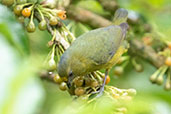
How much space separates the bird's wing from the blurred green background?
0.36m

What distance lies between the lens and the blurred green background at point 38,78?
0.95m

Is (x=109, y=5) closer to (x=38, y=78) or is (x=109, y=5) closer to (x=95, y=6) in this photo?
(x=95, y=6)

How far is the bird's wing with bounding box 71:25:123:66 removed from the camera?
3117 millimetres

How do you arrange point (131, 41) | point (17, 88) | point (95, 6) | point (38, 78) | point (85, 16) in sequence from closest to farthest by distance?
point (17, 88), point (38, 78), point (85, 16), point (131, 41), point (95, 6)

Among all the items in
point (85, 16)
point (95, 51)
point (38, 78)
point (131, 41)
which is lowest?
point (131, 41)

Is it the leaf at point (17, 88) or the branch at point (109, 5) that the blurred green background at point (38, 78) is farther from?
the branch at point (109, 5)

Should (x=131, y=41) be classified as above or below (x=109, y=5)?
below

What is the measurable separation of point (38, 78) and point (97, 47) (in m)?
2.10

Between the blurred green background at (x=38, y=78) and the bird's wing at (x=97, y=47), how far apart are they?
1.19ft

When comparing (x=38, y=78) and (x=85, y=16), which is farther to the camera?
(x=85, y=16)

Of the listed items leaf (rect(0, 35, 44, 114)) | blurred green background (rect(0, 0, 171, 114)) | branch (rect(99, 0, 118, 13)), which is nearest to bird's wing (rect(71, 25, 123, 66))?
blurred green background (rect(0, 0, 171, 114))

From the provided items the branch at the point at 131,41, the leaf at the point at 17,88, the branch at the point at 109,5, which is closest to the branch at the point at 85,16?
the branch at the point at 131,41

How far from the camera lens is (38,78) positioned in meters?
1.10

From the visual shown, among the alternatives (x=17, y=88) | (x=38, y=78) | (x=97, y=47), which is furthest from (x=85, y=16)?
(x=17, y=88)
